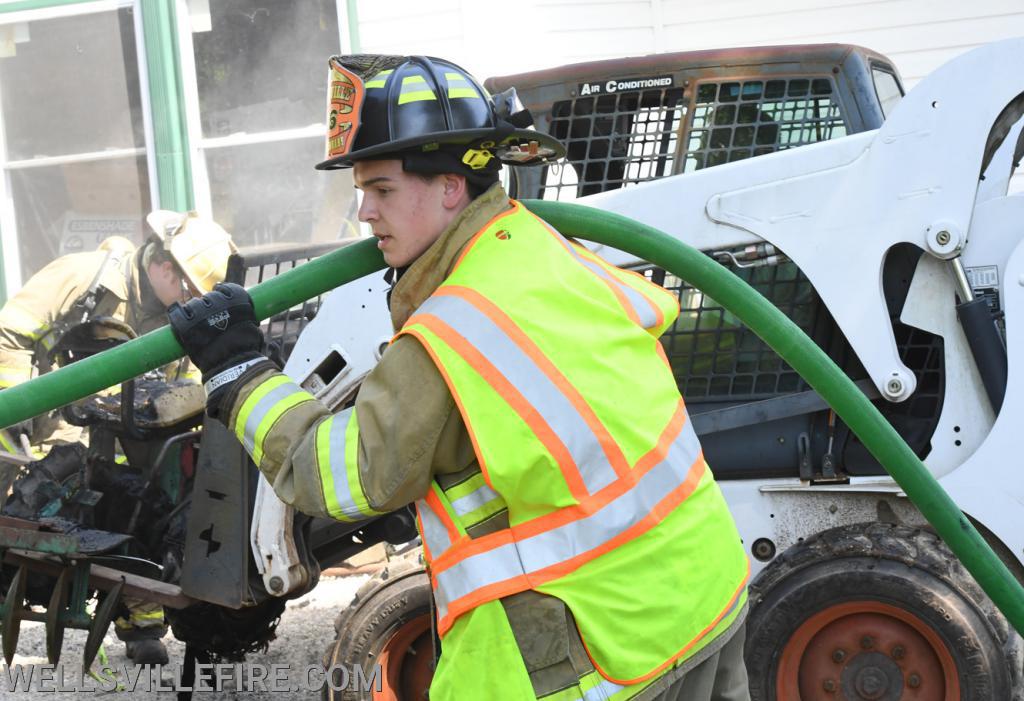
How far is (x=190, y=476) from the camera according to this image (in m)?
5.30

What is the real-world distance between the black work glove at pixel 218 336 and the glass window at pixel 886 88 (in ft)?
9.21

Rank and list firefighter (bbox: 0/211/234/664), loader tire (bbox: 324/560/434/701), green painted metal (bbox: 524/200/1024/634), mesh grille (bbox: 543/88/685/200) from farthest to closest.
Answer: firefighter (bbox: 0/211/234/664) → mesh grille (bbox: 543/88/685/200) → loader tire (bbox: 324/560/434/701) → green painted metal (bbox: 524/200/1024/634)

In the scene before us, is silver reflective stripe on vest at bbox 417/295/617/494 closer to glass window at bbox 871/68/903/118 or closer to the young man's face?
the young man's face

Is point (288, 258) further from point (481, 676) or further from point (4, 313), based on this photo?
point (481, 676)

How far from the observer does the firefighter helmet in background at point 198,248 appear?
22.6 ft

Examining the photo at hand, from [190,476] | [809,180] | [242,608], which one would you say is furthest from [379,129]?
[190,476]

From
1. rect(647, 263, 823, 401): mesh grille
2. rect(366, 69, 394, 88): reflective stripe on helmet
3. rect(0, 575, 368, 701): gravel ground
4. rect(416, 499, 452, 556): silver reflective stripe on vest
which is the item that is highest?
rect(366, 69, 394, 88): reflective stripe on helmet

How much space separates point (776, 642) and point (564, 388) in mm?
2170

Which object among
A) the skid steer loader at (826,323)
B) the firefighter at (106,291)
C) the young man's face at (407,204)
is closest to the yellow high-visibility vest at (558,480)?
the young man's face at (407,204)

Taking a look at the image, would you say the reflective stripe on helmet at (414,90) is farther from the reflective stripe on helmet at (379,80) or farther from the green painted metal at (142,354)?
the green painted metal at (142,354)

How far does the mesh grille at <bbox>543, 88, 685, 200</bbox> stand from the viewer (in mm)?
4488

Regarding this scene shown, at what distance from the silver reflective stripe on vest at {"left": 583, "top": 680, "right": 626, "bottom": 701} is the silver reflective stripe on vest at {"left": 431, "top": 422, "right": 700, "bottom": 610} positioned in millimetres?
238

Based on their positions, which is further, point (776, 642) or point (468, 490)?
point (776, 642)

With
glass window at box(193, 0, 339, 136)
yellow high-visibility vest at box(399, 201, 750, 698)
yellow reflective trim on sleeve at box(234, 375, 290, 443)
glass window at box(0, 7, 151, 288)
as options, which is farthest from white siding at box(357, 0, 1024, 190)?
yellow high-visibility vest at box(399, 201, 750, 698)
